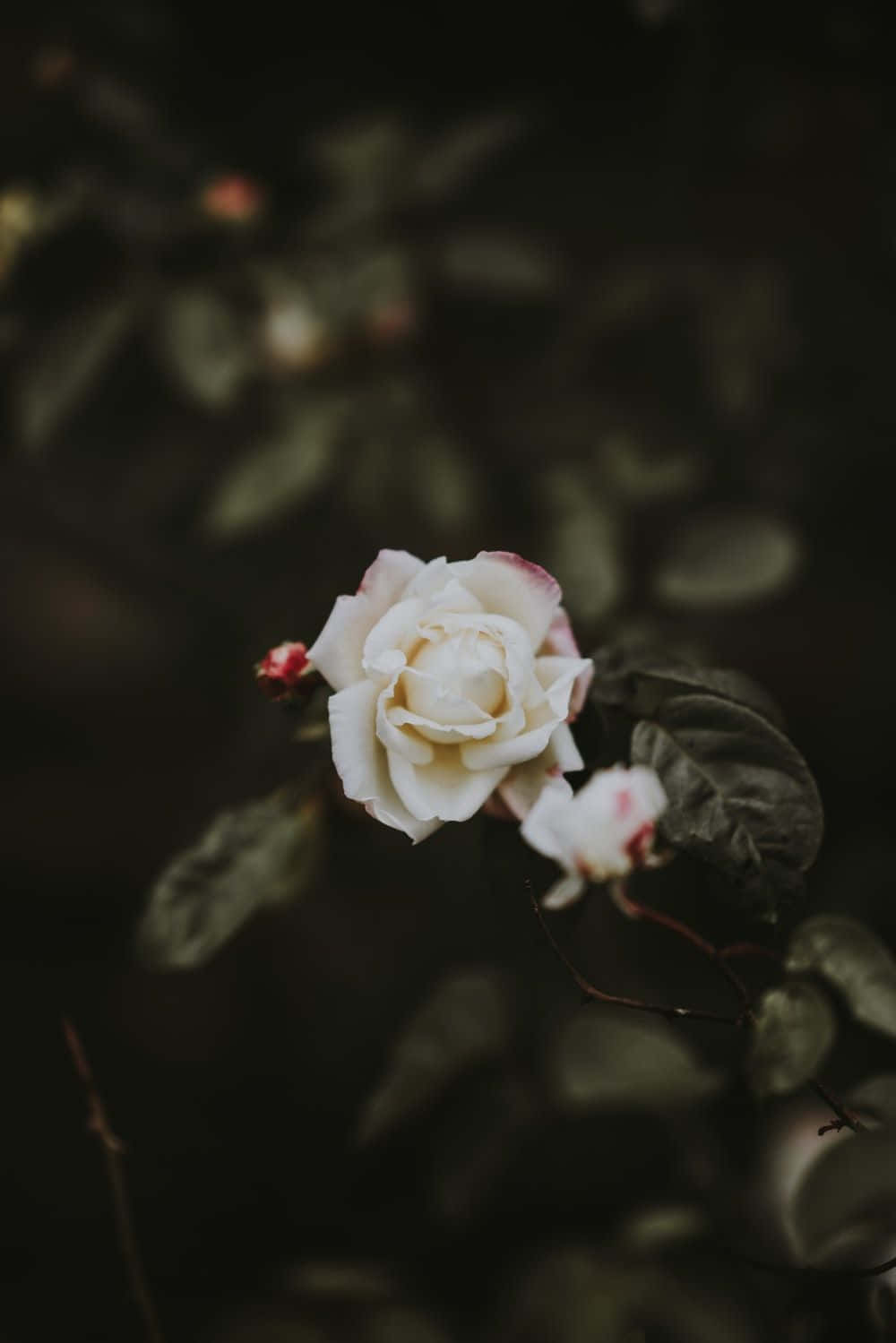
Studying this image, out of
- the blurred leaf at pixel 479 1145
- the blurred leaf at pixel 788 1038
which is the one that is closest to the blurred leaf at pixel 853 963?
the blurred leaf at pixel 788 1038

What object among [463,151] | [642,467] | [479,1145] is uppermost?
[463,151]

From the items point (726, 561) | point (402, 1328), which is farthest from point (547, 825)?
point (402, 1328)

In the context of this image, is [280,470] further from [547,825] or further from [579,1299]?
[579,1299]

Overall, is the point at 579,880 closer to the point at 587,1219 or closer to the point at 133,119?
the point at 587,1219

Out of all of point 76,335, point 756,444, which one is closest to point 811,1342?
point 756,444

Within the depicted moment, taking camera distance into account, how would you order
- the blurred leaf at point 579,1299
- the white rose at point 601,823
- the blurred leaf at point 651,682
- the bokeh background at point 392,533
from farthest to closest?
the bokeh background at point 392,533
the blurred leaf at point 579,1299
the blurred leaf at point 651,682
the white rose at point 601,823

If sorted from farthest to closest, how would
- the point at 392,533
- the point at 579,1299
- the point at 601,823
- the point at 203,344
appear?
the point at 392,533, the point at 203,344, the point at 579,1299, the point at 601,823

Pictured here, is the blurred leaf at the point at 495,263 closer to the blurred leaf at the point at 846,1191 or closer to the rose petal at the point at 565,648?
the rose petal at the point at 565,648

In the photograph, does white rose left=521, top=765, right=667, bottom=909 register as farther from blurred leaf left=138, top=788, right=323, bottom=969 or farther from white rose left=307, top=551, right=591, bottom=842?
blurred leaf left=138, top=788, right=323, bottom=969
